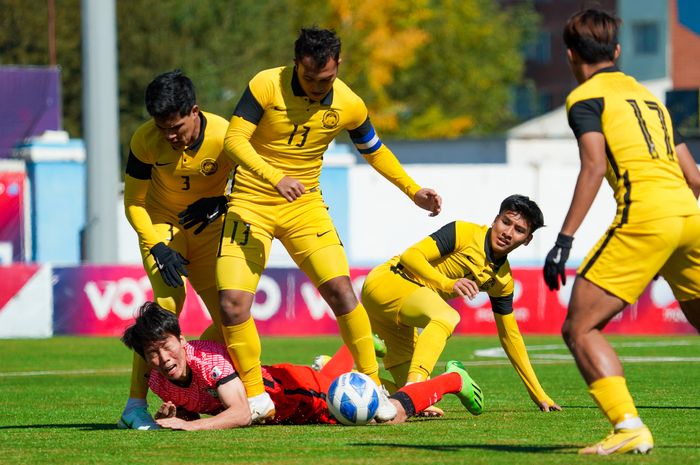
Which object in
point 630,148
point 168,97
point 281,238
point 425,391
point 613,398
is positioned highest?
point 168,97

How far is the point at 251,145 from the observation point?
9430mm

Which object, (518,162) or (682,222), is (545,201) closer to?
(518,162)

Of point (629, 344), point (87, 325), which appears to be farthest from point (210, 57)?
point (629, 344)

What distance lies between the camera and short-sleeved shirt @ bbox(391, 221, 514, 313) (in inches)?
401

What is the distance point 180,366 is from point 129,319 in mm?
12484

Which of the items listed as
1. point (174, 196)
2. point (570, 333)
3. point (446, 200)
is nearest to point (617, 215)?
point (570, 333)

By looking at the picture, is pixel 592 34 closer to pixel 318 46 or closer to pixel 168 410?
pixel 318 46

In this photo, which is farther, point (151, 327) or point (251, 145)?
point (251, 145)

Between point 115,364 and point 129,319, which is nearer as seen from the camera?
point 115,364

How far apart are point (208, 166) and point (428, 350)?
6.23 ft

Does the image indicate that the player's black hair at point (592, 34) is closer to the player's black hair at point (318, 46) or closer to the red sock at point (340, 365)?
the player's black hair at point (318, 46)

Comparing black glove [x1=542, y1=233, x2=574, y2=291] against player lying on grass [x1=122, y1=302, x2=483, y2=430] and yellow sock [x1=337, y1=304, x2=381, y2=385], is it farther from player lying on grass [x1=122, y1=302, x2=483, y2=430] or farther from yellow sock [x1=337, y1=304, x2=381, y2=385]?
yellow sock [x1=337, y1=304, x2=381, y2=385]

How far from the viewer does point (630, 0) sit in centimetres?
7381

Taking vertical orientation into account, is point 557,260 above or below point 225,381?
above
